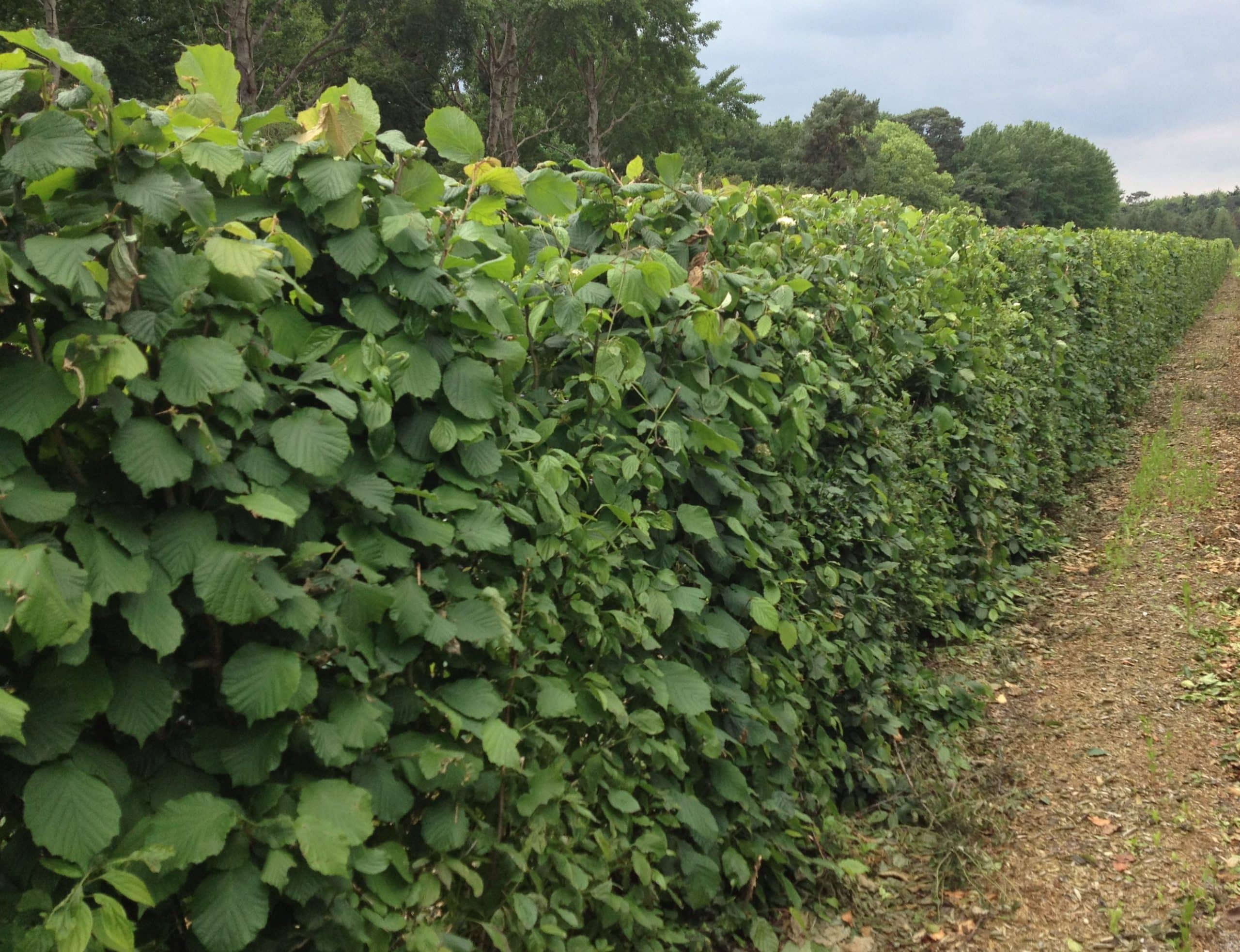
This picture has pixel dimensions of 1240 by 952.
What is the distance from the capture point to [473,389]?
2.04m

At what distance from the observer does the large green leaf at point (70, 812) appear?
52.9 inches

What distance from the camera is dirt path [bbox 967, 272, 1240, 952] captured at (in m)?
3.25

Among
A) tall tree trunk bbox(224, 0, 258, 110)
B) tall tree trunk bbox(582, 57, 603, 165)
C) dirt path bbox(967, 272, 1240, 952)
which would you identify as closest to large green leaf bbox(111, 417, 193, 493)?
dirt path bbox(967, 272, 1240, 952)

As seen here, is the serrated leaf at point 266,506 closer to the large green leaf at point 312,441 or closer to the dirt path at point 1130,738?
the large green leaf at point 312,441

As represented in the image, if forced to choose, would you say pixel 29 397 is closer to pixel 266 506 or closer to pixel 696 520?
pixel 266 506

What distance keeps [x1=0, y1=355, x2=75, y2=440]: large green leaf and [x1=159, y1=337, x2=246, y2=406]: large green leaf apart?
0.47 feet

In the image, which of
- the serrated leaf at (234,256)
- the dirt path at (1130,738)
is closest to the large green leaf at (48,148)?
the serrated leaf at (234,256)

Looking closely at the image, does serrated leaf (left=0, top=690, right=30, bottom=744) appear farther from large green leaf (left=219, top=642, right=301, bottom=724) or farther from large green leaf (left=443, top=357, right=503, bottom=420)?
large green leaf (left=443, top=357, right=503, bottom=420)

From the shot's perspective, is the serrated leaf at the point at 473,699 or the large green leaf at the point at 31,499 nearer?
the large green leaf at the point at 31,499

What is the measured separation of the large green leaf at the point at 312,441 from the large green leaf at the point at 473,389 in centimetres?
35

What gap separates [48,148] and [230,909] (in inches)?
47.0

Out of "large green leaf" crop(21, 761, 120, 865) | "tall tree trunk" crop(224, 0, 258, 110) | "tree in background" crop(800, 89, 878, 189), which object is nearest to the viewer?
"large green leaf" crop(21, 761, 120, 865)

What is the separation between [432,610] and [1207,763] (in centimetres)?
378

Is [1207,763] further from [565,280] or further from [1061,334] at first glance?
[1061,334]
